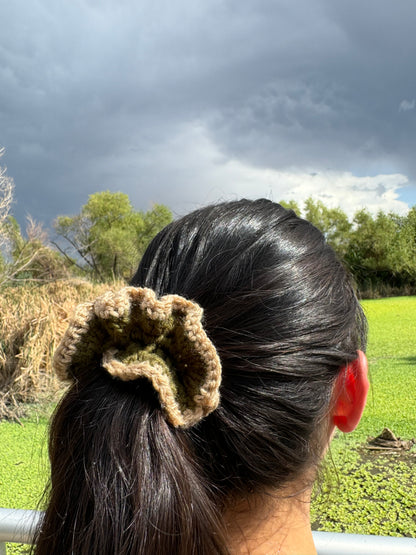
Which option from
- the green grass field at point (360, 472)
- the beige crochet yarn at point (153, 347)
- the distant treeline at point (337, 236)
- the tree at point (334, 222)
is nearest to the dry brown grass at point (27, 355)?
the green grass field at point (360, 472)

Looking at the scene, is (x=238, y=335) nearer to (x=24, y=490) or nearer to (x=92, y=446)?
(x=92, y=446)

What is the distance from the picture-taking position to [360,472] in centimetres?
240

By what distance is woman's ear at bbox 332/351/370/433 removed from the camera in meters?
0.73

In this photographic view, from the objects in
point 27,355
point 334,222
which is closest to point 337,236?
point 334,222

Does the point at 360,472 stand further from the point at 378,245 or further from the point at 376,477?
the point at 378,245

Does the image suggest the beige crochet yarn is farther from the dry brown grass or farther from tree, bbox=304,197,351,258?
tree, bbox=304,197,351,258

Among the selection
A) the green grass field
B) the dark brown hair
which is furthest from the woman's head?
the green grass field

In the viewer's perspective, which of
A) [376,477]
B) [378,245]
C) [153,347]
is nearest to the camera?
[153,347]

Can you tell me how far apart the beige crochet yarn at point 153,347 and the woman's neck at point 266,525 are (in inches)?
6.5

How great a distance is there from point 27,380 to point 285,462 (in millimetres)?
3768

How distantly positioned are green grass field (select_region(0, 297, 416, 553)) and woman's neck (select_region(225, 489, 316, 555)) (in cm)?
30

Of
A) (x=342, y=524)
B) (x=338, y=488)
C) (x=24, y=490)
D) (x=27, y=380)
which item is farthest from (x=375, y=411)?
(x=27, y=380)

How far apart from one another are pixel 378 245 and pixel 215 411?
20.8m

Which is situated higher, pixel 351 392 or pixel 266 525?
pixel 351 392
